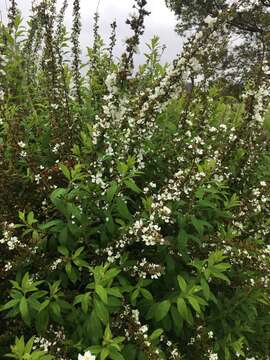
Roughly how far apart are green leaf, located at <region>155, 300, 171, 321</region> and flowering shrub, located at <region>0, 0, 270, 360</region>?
0.01m

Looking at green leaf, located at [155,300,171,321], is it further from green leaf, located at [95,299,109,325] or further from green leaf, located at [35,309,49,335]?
green leaf, located at [35,309,49,335]

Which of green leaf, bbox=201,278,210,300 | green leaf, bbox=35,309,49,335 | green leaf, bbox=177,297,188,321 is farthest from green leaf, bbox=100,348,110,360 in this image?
green leaf, bbox=201,278,210,300

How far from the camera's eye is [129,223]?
345cm

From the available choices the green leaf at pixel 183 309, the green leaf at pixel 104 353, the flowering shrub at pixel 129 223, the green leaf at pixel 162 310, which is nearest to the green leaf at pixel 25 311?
the flowering shrub at pixel 129 223

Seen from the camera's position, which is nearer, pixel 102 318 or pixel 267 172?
pixel 102 318

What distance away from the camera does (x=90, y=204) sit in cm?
347

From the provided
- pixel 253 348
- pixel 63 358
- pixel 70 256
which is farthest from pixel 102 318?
pixel 253 348

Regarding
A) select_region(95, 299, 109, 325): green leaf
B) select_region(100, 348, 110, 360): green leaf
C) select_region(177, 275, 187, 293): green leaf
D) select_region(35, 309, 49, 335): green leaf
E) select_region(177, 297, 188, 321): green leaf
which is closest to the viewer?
select_region(100, 348, 110, 360): green leaf

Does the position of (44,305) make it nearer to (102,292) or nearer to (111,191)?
(102,292)

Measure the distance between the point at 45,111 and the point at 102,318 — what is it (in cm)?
261

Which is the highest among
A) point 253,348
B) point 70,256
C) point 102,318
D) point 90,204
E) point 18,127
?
point 18,127

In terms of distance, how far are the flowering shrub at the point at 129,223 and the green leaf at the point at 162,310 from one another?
10mm

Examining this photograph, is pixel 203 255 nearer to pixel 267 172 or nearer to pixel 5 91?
pixel 267 172

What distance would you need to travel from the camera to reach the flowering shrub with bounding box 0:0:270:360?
322 cm
